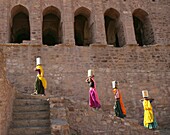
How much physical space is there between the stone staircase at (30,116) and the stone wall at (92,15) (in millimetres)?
5191

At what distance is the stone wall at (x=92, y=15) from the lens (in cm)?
1376

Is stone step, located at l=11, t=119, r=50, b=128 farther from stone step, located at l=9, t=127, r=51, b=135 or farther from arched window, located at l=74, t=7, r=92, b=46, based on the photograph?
arched window, located at l=74, t=7, r=92, b=46

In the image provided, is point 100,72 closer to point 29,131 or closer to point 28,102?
point 28,102

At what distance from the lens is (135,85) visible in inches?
511

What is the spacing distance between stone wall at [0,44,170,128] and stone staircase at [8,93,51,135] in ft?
10.9

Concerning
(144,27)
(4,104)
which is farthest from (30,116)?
(144,27)

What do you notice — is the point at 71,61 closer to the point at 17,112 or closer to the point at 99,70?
the point at 99,70

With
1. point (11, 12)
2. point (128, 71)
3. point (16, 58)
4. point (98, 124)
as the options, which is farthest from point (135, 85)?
point (11, 12)

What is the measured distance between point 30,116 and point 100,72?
222 inches

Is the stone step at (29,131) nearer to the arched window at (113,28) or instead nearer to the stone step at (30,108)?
the stone step at (30,108)

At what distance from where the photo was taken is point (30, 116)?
26.4 ft

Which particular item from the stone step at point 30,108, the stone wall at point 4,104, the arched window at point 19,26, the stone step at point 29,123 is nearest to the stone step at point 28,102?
the stone step at point 30,108

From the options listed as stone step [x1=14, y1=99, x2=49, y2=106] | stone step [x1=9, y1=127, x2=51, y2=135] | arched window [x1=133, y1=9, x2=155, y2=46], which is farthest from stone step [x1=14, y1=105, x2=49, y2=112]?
arched window [x1=133, y1=9, x2=155, y2=46]

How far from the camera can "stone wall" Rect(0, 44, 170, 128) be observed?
40.8ft
